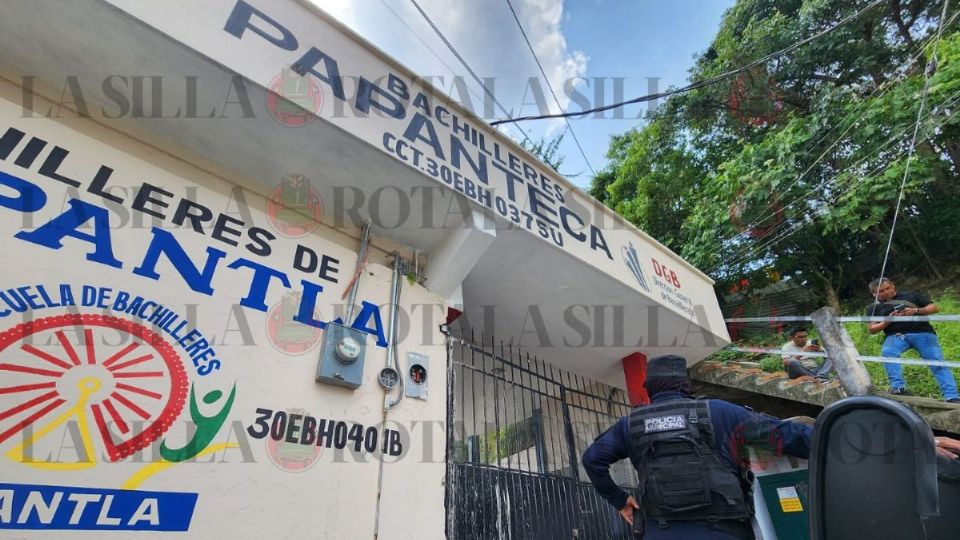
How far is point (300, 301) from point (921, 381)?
7825 mm

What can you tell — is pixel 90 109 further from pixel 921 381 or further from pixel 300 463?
pixel 921 381

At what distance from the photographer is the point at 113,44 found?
227cm

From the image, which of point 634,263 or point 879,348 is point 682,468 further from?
point 879,348

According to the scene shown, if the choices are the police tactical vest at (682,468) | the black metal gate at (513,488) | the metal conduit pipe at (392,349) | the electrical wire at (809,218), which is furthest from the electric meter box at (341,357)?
the electrical wire at (809,218)

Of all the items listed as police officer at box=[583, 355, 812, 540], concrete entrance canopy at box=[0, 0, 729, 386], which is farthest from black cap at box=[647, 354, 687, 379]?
concrete entrance canopy at box=[0, 0, 729, 386]

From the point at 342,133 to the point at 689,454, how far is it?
2602 millimetres

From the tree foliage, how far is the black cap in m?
6.87

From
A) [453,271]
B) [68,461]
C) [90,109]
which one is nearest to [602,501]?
[453,271]

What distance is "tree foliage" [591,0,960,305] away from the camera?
7.61m

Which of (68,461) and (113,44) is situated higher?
(113,44)

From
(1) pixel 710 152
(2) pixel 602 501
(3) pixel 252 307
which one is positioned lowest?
(2) pixel 602 501

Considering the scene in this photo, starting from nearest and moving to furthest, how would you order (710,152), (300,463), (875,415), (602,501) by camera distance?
(875,415) → (300,463) → (602,501) → (710,152)

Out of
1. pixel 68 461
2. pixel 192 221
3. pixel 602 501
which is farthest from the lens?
pixel 602 501

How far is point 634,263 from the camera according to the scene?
4719 mm
